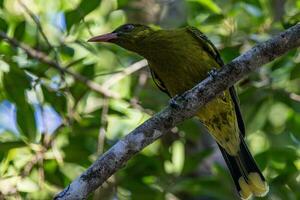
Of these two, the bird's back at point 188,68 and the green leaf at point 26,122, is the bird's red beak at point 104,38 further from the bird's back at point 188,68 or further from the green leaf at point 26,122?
the green leaf at point 26,122

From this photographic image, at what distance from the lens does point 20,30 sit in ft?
15.1

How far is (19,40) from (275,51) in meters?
1.83

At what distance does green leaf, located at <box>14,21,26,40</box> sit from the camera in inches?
180

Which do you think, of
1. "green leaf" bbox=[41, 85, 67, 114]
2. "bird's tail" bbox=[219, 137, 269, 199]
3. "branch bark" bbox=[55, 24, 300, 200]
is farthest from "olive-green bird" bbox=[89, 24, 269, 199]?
"branch bark" bbox=[55, 24, 300, 200]

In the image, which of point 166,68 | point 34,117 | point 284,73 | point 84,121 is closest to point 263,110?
point 284,73

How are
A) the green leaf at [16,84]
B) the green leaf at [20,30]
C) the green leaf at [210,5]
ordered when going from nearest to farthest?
the green leaf at [16,84] → the green leaf at [20,30] → the green leaf at [210,5]

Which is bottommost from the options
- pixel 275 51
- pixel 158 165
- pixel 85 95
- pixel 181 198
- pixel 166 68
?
pixel 181 198

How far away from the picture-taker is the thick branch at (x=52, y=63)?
4574 mm

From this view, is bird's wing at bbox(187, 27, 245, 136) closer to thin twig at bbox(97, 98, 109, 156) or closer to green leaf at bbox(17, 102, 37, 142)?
thin twig at bbox(97, 98, 109, 156)

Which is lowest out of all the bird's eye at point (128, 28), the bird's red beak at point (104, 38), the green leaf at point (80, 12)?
the bird's eye at point (128, 28)

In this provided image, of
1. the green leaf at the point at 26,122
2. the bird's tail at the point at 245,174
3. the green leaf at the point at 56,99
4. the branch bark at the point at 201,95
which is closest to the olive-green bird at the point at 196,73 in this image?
the bird's tail at the point at 245,174

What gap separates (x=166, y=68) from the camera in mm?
4445

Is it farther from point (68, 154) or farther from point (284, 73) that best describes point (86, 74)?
point (284, 73)

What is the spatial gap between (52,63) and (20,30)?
29 cm
